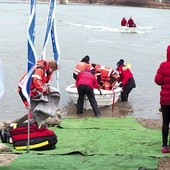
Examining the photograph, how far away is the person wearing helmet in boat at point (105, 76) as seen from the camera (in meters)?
14.2

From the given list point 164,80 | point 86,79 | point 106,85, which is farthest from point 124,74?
point 164,80

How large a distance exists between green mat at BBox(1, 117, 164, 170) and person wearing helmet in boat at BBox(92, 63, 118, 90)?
11.1 ft

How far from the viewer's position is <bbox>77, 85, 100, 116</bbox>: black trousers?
12905 mm

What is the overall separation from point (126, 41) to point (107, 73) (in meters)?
27.9

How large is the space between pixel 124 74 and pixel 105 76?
3.94 feet

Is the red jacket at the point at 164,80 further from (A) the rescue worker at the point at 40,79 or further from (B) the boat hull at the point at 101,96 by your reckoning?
(B) the boat hull at the point at 101,96

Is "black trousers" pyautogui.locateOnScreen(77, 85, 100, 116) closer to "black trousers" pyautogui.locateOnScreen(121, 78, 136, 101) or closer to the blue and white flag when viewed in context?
"black trousers" pyautogui.locateOnScreen(121, 78, 136, 101)

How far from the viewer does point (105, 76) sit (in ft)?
47.0

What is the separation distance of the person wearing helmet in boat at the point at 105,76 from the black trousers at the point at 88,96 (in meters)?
1.08

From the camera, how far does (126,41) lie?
41750 millimetres

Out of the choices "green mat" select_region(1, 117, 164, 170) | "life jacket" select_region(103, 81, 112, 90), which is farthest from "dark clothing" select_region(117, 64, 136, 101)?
"green mat" select_region(1, 117, 164, 170)

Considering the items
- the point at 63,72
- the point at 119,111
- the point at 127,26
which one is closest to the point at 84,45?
the point at 127,26

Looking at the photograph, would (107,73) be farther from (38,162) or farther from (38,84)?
(38,162)

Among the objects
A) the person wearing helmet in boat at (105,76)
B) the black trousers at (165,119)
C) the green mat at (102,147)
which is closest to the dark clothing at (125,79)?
the person wearing helmet in boat at (105,76)
